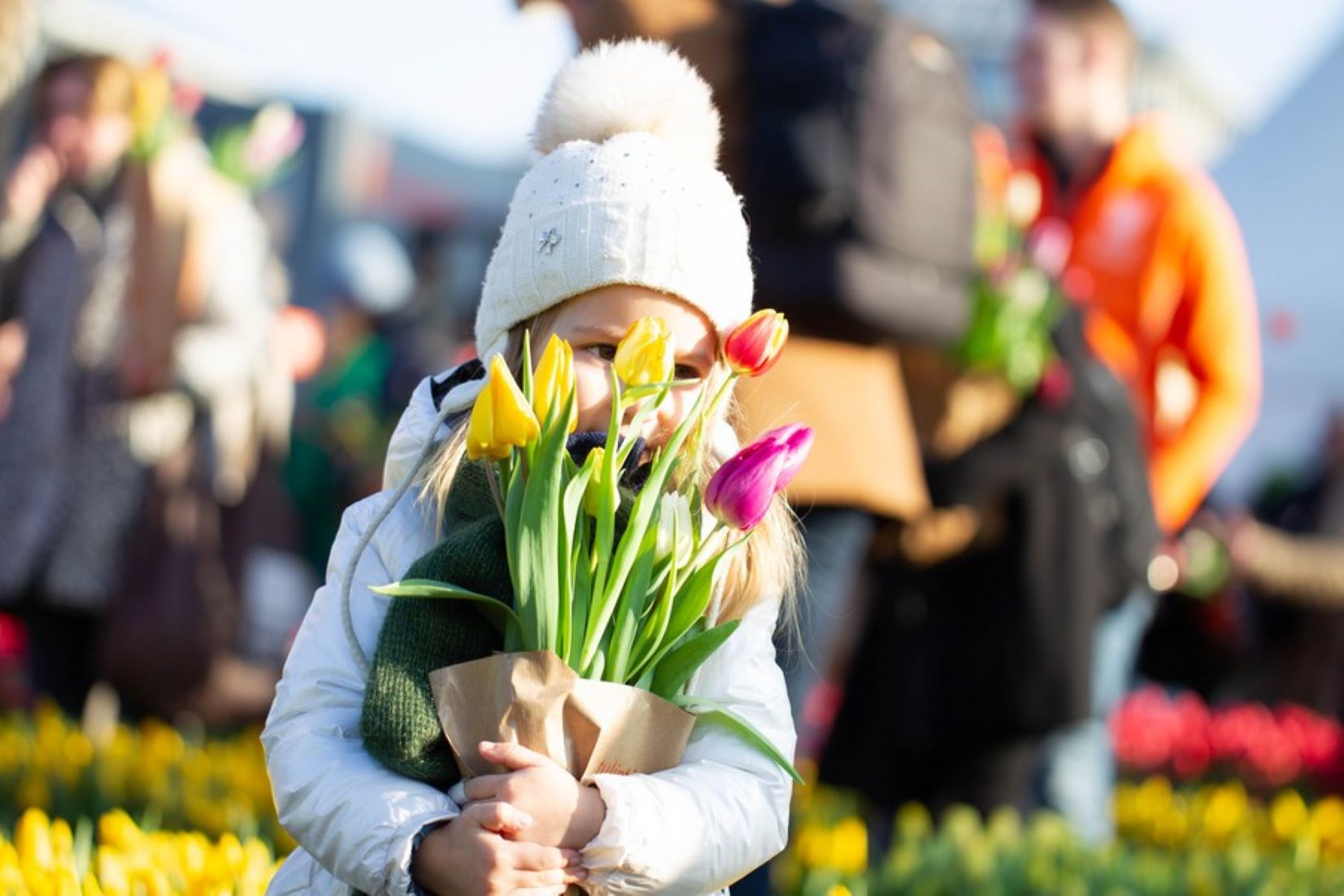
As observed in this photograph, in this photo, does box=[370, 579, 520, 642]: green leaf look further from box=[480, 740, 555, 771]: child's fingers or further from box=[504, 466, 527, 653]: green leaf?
box=[480, 740, 555, 771]: child's fingers

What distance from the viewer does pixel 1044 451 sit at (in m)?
4.54

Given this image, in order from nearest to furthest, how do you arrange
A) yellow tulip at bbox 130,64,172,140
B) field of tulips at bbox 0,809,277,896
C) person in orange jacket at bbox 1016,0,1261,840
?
1. field of tulips at bbox 0,809,277,896
2. person in orange jacket at bbox 1016,0,1261,840
3. yellow tulip at bbox 130,64,172,140

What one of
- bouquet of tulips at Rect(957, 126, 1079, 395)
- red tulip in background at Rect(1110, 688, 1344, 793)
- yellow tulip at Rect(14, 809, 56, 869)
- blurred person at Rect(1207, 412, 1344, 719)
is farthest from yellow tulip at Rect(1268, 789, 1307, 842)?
yellow tulip at Rect(14, 809, 56, 869)

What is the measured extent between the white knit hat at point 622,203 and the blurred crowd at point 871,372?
1.19m

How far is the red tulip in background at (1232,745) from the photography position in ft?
22.9

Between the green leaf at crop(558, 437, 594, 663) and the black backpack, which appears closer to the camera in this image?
the green leaf at crop(558, 437, 594, 663)

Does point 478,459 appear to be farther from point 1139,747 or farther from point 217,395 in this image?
point 1139,747

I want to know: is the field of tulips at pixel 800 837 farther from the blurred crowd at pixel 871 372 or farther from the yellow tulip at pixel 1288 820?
the blurred crowd at pixel 871 372

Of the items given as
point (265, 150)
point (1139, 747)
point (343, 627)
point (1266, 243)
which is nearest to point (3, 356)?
point (265, 150)

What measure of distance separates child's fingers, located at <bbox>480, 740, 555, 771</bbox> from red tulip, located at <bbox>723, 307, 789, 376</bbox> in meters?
0.45

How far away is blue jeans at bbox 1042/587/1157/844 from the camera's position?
4.71 m

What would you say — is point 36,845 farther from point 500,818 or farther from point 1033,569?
point 1033,569

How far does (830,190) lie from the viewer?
11.8 ft

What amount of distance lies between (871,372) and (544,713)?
1888 mm
